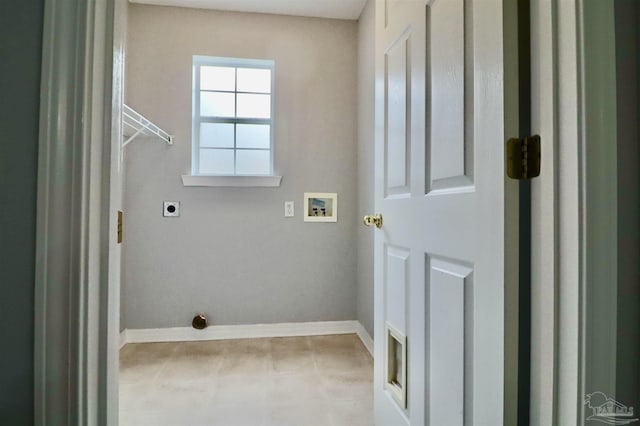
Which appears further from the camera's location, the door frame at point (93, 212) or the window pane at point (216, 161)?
the window pane at point (216, 161)

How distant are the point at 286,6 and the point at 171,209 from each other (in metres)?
1.73

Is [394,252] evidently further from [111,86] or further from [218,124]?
[218,124]

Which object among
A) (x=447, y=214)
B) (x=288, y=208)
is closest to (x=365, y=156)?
(x=288, y=208)

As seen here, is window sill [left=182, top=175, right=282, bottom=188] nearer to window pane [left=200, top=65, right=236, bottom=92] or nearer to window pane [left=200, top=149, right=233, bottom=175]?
window pane [left=200, top=149, right=233, bottom=175]

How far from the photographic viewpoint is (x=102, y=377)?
0.66 metres

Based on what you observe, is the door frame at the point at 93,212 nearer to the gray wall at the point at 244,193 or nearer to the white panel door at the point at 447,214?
the white panel door at the point at 447,214

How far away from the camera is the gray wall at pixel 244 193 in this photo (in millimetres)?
2584

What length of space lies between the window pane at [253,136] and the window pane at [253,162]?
6 cm

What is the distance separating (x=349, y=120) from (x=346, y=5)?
0.82 metres

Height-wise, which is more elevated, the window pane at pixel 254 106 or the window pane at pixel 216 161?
the window pane at pixel 254 106

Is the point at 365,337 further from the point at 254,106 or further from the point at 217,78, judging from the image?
the point at 217,78

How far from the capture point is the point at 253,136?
2.81 meters

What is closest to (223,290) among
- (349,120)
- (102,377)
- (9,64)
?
(349,120)

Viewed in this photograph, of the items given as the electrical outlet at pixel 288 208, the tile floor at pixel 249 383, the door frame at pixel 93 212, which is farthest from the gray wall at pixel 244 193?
the door frame at pixel 93 212
